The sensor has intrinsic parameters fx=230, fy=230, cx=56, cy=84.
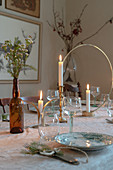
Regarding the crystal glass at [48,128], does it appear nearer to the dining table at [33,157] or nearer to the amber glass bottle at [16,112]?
the dining table at [33,157]

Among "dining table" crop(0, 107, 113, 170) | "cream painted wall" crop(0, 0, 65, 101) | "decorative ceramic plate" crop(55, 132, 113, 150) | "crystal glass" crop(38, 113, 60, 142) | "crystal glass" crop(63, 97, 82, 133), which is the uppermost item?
"cream painted wall" crop(0, 0, 65, 101)

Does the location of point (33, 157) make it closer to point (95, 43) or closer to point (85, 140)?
point (85, 140)

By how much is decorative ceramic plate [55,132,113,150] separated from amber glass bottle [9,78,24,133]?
11.2 inches

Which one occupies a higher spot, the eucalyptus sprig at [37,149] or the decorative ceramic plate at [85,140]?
the decorative ceramic plate at [85,140]

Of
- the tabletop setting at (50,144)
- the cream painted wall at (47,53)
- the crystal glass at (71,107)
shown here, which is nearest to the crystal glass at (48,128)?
the tabletop setting at (50,144)

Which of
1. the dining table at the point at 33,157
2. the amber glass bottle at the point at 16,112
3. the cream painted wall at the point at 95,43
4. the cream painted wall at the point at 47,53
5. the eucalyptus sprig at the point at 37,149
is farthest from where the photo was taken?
the cream painted wall at the point at 47,53

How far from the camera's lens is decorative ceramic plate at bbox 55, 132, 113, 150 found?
88 centimetres

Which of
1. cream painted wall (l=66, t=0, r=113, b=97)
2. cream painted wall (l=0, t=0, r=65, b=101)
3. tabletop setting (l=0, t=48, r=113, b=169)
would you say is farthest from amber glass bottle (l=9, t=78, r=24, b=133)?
cream painted wall (l=66, t=0, r=113, b=97)

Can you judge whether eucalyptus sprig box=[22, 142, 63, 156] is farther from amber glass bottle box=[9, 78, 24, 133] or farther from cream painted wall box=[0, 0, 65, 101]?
cream painted wall box=[0, 0, 65, 101]

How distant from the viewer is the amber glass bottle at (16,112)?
1189 millimetres

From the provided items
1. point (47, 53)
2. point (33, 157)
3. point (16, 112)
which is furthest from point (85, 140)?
point (47, 53)

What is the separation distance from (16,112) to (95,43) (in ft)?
8.63

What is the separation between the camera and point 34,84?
3.56 m

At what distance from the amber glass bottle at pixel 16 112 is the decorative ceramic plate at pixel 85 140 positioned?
11.2 inches
